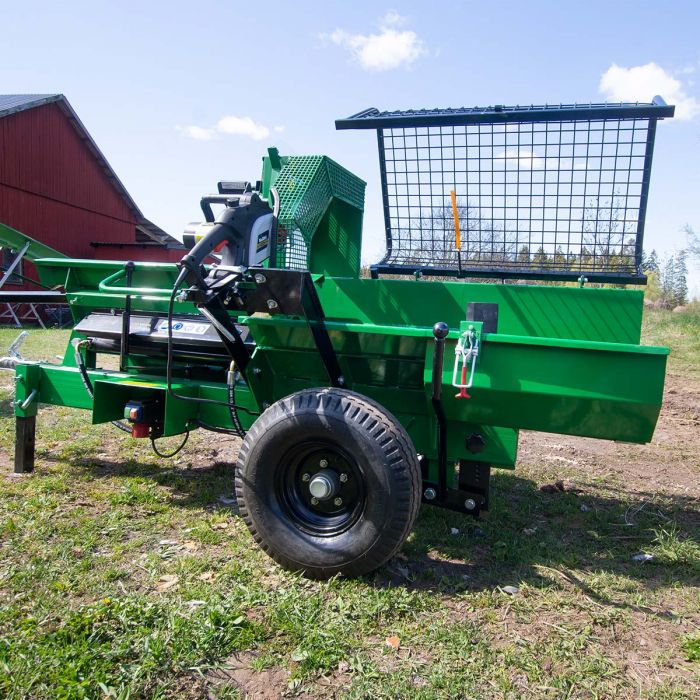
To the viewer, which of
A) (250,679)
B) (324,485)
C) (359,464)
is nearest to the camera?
(250,679)

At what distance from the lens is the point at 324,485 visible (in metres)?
2.99

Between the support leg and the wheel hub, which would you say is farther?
the support leg

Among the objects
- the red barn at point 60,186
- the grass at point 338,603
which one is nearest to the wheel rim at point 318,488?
the grass at point 338,603

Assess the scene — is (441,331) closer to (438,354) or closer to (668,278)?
(438,354)

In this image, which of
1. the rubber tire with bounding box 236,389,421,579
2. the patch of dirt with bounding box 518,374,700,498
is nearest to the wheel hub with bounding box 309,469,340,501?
the rubber tire with bounding box 236,389,421,579

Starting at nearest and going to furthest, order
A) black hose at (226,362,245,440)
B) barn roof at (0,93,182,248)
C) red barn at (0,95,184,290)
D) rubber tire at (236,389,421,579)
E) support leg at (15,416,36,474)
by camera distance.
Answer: rubber tire at (236,389,421,579) < black hose at (226,362,245,440) < support leg at (15,416,36,474) < red barn at (0,95,184,290) < barn roof at (0,93,182,248)

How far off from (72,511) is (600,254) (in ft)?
A: 11.4

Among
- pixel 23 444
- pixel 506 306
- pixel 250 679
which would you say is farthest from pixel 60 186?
pixel 250 679

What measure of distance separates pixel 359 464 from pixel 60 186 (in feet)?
75.3

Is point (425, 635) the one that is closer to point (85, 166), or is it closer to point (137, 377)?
point (137, 377)

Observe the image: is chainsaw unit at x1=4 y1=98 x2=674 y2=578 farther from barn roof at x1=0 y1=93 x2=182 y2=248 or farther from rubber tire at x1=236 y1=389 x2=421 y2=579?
barn roof at x1=0 y1=93 x2=182 y2=248

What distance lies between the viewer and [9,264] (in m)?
5.76

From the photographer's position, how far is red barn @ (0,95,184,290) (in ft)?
66.0

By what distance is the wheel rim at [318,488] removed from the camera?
3.00 m
